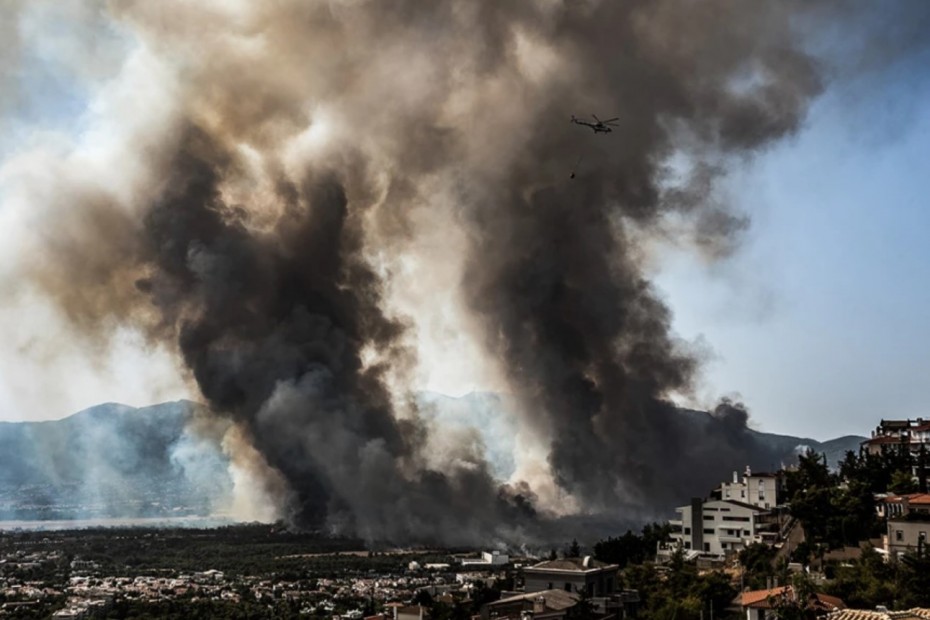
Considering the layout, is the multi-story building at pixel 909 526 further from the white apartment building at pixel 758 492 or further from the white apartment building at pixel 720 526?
the white apartment building at pixel 758 492

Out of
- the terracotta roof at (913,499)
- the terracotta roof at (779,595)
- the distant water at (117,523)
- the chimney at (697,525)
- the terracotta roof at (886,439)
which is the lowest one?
the distant water at (117,523)

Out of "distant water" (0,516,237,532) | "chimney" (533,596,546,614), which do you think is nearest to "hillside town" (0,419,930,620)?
"chimney" (533,596,546,614)

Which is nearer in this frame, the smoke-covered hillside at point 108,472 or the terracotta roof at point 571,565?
the terracotta roof at point 571,565

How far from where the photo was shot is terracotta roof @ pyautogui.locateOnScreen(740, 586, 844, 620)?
3241cm

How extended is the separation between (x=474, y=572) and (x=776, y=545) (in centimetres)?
2457

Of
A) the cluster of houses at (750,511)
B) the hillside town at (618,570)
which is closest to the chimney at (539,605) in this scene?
the hillside town at (618,570)

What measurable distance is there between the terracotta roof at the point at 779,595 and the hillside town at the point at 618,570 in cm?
12

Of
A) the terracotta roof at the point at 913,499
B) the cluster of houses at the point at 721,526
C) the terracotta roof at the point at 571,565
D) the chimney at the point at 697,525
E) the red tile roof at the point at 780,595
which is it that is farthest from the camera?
the chimney at the point at 697,525

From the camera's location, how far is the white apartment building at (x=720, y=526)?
58.4 metres

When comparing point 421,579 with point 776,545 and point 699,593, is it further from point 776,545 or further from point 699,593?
point 699,593

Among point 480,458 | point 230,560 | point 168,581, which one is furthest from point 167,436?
point 168,581

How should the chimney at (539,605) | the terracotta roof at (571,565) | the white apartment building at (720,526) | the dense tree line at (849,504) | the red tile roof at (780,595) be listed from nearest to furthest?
the red tile roof at (780,595) < the chimney at (539,605) < the terracotta roof at (571,565) < the dense tree line at (849,504) < the white apartment building at (720,526)

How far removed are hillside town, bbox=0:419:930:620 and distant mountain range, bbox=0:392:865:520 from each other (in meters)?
55.0

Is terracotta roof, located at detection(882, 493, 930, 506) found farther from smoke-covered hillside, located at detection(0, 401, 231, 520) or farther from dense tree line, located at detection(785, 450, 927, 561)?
smoke-covered hillside, located at detection(0, 401, 231, 520)
